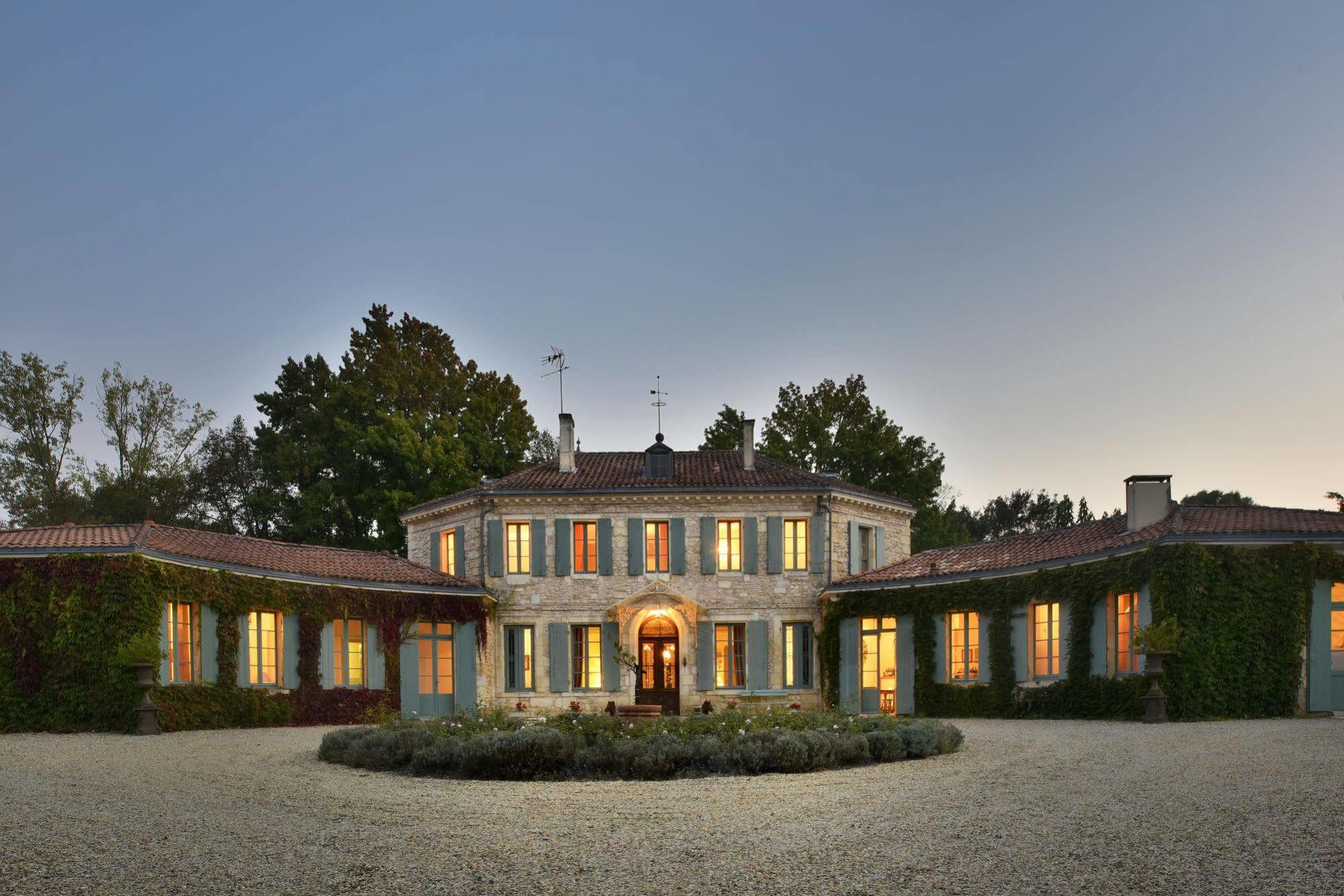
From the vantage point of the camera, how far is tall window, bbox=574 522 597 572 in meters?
28.8

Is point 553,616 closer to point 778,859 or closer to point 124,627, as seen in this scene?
point 124,627

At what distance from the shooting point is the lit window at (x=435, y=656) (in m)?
26.5

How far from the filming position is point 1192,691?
19516mm

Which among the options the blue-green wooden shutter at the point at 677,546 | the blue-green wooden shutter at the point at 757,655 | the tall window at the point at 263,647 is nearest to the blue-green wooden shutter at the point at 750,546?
the blue-green wooden shutter at the point at 757,655

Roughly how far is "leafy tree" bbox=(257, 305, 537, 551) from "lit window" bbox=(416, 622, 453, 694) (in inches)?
397

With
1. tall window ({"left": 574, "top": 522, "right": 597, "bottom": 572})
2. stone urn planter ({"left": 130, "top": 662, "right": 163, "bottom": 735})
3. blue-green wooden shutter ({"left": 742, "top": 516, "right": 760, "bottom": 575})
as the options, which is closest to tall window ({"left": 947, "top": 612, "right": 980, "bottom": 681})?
blue-green wooden shutter ({"left": 742, "top": 516, "right": 760, "bottom": 575})

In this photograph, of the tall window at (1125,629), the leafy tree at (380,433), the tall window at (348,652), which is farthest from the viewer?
the leafy tree at (380,433)

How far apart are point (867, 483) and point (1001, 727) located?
76.0 feet

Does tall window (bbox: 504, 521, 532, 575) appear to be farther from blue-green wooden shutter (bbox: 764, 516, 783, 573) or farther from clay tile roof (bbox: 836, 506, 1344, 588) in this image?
clay tile roof (bbox: 836, 506, 1344, 588)

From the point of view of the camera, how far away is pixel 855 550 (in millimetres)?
29109

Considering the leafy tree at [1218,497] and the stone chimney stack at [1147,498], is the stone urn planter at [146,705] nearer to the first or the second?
the stone chimney stack at [1147,498]

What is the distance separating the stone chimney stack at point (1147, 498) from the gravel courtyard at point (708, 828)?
9.28m

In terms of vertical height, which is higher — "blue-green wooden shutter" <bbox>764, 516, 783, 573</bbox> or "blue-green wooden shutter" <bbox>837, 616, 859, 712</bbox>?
"blue-green wooden shutter" <bbox>764, 516, 783, 573</bbox>

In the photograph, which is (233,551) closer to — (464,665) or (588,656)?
(464,665)
